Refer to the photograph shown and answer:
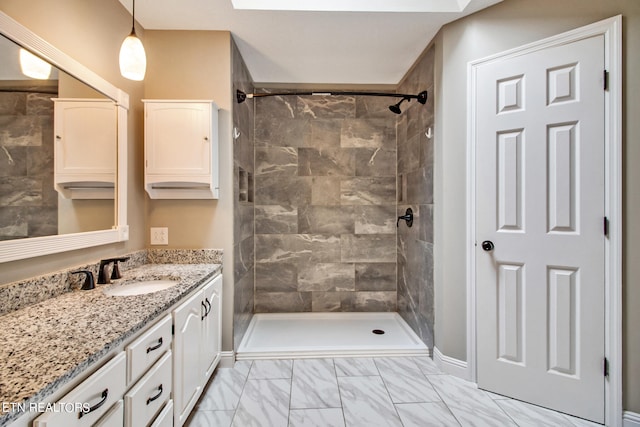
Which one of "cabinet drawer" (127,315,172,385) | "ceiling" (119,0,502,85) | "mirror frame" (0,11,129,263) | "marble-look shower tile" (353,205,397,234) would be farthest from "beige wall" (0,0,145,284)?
"marble-look shower tile" (353,205,397,234)

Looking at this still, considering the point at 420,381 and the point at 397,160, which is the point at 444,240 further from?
the point at 397,160

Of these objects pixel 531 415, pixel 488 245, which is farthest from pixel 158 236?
pixel 531 415

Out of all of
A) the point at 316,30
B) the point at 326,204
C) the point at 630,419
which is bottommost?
the point at 630,419

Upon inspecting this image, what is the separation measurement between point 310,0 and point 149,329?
7.26 feet

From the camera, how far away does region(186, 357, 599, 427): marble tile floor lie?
1657 millimetres

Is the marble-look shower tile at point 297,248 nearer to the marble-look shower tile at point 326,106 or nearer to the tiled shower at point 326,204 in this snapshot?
the tiled shower at point 326,204

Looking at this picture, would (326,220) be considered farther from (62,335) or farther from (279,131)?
(62,335)

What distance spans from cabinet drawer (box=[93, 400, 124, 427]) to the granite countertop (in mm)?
213

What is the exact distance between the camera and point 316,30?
217 centimetres

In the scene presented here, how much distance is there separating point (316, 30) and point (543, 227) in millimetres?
2110

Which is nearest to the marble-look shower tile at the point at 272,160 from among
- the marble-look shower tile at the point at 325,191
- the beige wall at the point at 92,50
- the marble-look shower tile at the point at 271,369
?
the marble-look shower tile at the point at 325,191

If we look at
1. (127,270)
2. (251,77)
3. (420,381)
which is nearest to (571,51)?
(420,381)

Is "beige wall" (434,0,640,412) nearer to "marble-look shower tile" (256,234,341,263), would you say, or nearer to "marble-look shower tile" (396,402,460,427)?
"marble-look shower tile" (396,402,460,427)

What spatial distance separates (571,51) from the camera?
5.48ft
